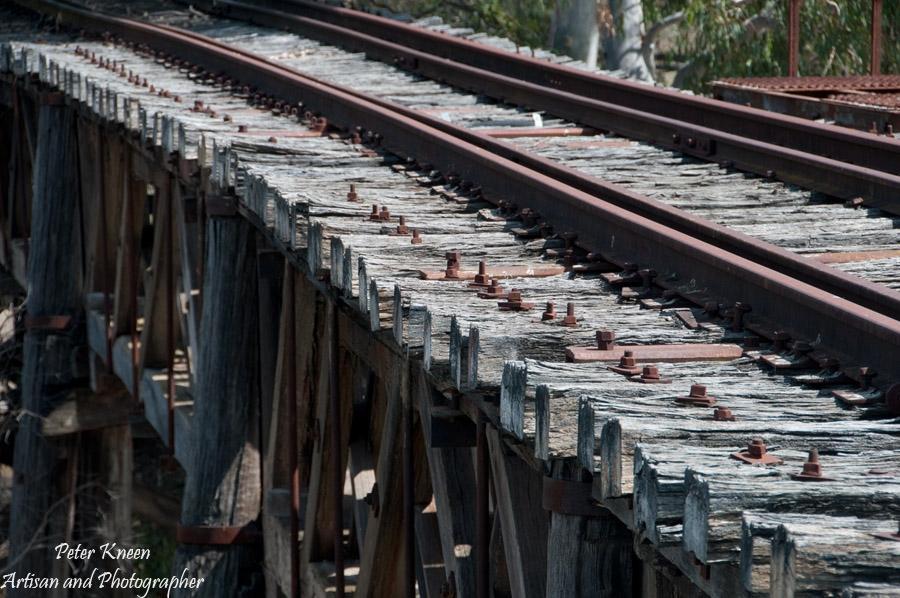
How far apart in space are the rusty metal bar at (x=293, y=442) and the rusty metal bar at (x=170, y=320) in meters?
1.80

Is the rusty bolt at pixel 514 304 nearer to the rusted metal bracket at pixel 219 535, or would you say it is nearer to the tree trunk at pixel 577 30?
the rusted metal bracket at pixel 219 535

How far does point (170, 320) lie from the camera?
7.57m

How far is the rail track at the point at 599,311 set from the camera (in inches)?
86.0

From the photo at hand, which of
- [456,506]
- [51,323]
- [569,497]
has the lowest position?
[51,323]

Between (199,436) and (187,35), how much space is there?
5.11 metres

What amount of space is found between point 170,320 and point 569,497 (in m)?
5.02

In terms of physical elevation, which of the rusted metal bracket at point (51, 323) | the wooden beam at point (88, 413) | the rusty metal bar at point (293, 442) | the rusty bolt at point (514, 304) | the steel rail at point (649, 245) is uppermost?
the steel rail at point (649, 245)

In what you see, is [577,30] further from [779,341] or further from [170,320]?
[779,341]

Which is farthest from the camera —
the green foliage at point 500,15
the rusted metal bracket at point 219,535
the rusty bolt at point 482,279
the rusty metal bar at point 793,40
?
the green foliage at point 500,15

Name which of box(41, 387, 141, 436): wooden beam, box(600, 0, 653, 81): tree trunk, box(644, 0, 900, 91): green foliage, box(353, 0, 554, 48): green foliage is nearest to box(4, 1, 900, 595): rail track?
box(41, 387, 141, 436): wooden beam

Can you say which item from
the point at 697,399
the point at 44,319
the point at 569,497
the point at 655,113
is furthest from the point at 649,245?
the point at 44,319

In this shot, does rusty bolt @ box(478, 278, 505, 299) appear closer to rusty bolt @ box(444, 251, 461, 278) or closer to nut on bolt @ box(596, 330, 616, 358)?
rusty bolt @ box(444, 251, 461, 278)

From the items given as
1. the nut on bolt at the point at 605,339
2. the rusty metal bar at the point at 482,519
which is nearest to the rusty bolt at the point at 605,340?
the nut on bolt at the point at 605,339

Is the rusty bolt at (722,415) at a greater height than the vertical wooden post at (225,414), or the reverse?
the rusty bolt at (722,415)
